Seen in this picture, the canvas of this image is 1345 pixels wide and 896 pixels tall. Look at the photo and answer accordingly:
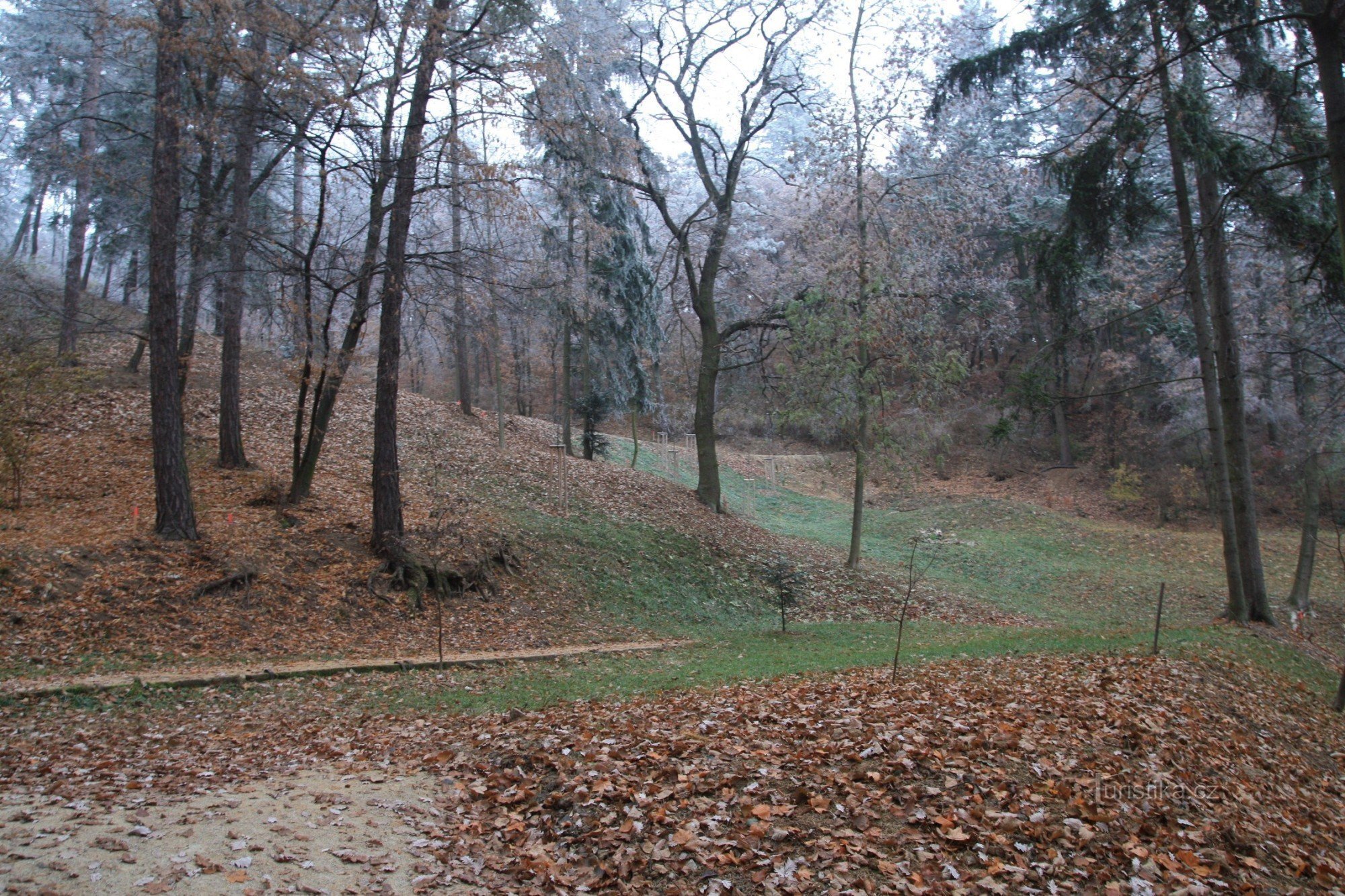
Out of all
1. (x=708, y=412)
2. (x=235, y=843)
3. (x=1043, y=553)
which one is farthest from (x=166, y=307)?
(x=1043, y=553)

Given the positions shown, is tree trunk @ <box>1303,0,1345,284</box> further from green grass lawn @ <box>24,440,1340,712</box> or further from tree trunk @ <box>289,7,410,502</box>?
tree trunk @ <box>289,7,410,502</box>

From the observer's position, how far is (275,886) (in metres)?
3.70

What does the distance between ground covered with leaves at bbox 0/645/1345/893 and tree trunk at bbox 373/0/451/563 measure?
12.7 feet

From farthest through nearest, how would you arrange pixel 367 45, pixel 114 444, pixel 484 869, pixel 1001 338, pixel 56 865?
pixel 1001 338, pixel 114 444, pixel 367 45, pixel 484 869, pixel 56 865

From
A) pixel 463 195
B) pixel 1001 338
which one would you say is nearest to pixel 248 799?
pixel 463 195

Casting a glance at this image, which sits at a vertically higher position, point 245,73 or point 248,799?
point 245,73

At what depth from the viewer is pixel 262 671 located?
7.57 meters

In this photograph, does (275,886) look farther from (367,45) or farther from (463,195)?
(367,45)

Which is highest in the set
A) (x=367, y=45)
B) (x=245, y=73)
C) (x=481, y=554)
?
(x=367, y=45)

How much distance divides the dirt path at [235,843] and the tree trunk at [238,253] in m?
7.72

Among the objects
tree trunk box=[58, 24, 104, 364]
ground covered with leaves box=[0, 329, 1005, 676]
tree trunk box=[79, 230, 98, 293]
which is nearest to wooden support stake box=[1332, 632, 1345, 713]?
ground covered with leaves box=[0, 329, 1005, 676]

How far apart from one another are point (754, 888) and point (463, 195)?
960 cm

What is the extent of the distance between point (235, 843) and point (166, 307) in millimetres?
7956

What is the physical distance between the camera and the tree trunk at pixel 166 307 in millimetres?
9664
